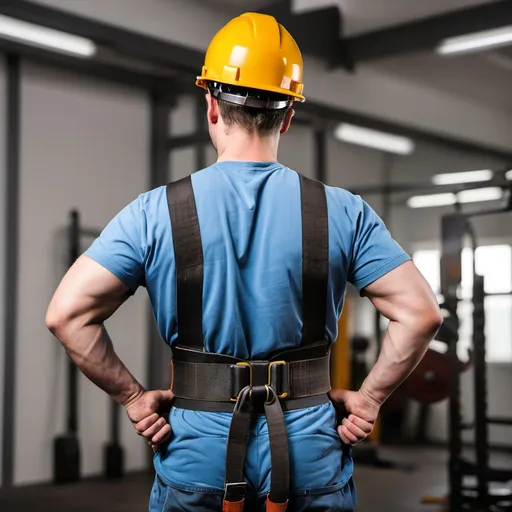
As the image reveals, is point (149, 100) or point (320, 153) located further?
point (149, 100)

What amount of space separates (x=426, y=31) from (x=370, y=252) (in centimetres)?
349

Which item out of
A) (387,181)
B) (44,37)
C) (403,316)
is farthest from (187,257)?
(387,181)

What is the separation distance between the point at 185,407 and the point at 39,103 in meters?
3.95

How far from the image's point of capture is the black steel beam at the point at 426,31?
424cm

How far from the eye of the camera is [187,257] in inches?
54.6

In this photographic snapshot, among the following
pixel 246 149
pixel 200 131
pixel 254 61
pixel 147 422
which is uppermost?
pixel 200 131

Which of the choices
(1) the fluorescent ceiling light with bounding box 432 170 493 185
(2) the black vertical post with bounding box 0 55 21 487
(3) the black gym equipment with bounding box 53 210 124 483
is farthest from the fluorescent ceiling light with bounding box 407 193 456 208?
(2) the black vertical post with bounding box 0 55 21 487

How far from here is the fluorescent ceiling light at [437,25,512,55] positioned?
426 centimetres

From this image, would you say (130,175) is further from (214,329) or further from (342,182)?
(214,329)

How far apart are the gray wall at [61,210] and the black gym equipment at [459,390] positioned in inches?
90.5

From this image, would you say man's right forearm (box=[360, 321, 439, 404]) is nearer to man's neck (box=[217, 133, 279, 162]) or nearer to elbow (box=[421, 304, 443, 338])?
elbow (box=[421, 304, 443, 338])

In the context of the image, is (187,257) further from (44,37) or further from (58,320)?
(44,37)

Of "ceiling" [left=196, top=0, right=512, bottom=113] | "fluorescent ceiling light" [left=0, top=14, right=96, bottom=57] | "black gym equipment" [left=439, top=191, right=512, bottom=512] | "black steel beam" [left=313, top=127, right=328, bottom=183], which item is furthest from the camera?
"black steel beam" [left=313, top=127, right=328, bottom=183]

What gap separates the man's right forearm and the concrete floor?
2919 mm
